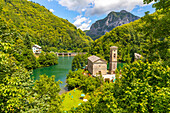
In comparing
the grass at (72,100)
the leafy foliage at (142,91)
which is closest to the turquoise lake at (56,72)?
the grass at (72,100)

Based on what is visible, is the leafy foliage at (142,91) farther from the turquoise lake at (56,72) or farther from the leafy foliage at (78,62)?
the leafy foliage at (78,62)

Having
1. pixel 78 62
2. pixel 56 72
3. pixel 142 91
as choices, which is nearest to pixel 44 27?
pixel 56 72

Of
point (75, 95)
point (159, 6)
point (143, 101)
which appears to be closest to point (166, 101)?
point (143, 101)

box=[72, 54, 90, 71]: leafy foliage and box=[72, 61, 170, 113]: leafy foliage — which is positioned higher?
box=[72, 61, 170, 113]: leafy foliage

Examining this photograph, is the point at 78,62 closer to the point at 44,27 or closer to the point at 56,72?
the point at 56,72

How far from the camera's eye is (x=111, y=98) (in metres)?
4.46

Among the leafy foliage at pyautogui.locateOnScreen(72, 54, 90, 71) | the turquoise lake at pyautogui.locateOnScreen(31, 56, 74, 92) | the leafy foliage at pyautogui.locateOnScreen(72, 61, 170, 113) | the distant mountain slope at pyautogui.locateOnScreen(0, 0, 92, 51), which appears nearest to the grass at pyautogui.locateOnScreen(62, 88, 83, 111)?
the turquoise lake at pyautogui.locateOnScreen(31, 56, 74, 92)

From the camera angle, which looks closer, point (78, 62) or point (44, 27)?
point (78, 62)

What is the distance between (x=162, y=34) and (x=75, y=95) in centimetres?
1837

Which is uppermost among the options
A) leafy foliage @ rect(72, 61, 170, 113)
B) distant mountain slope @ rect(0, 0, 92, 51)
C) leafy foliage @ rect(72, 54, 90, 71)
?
distant mountain slope @ rect(0, 0, 92, 51)

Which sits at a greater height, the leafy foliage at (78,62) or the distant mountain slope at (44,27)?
the distant mountain slope at (44,27)

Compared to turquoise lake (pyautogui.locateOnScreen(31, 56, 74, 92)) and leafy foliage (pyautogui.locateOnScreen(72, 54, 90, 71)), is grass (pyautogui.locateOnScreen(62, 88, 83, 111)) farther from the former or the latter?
leafy foliage (pyautogui.locateOnScreen(72, 54, 90, 71))

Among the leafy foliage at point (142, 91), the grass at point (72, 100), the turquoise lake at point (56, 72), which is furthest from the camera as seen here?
the turquoise lake at point (56, 72)

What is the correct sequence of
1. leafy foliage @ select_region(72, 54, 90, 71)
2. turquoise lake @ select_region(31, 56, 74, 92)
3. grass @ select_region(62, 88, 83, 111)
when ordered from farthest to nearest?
1. leafy foliage @ select_region(72, 54, 90, 71)
2. turquoise lake @ select_region(31, 56, 74, 92)
3. grass @ select_region(62, 88, 83, 111)
